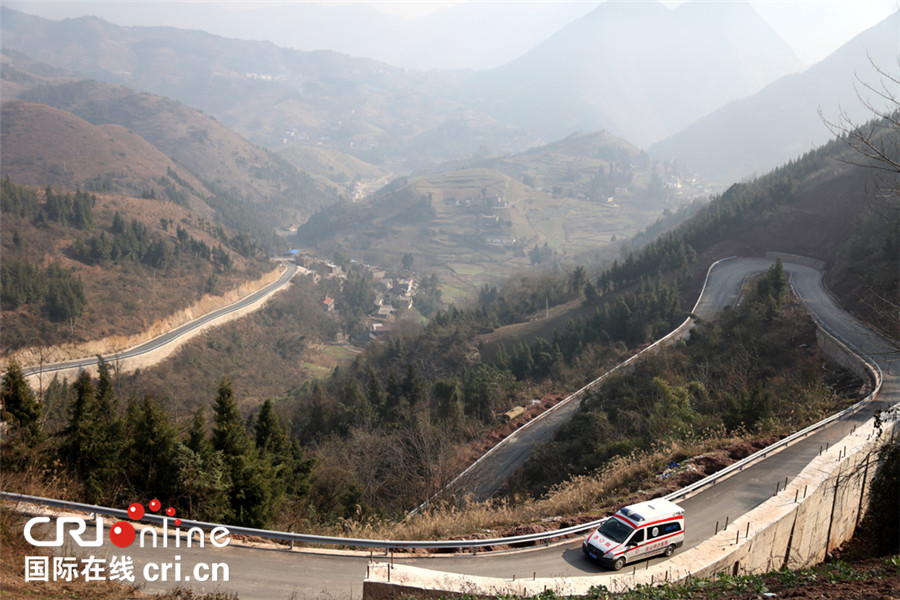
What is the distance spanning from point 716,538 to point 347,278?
308 ft

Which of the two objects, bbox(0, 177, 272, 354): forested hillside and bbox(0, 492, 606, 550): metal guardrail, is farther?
bbox(0, 177, 272, 354): forested hillside

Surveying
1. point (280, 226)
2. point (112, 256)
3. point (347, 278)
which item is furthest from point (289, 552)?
point (280, 226)

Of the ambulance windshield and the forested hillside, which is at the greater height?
the forested hillside

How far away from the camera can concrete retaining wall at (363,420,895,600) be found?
7730mm

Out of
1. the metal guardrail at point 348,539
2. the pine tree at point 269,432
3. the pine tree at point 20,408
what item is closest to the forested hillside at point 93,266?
the pine tree at point 269,432

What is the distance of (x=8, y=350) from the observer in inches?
1672

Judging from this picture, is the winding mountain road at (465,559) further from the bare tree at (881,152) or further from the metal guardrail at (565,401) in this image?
the metal guardrail at (565,401)

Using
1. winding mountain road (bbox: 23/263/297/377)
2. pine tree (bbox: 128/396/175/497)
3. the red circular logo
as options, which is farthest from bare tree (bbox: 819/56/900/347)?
winding mountain road (bbox: 23/263/297/377)

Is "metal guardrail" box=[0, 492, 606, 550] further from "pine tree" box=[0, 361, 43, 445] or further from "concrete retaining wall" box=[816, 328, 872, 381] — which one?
"concrete retaining wall" box=[816, 328, 872, 381]

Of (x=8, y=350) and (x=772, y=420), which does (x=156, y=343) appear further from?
(x=772, y=420)

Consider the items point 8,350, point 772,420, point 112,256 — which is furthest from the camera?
point 112,256

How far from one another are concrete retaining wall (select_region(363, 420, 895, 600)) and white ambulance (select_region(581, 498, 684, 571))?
0.41 metres

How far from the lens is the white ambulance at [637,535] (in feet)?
29.9

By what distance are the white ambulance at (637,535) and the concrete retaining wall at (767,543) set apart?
0.41 m
